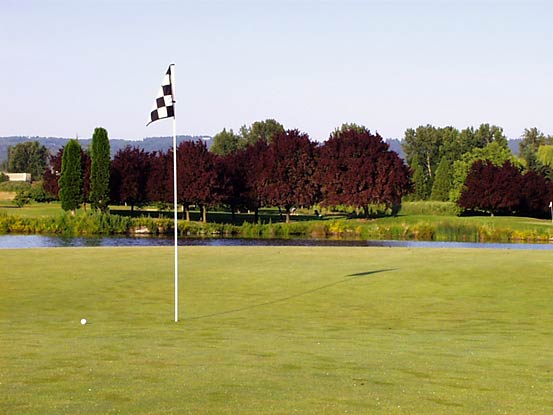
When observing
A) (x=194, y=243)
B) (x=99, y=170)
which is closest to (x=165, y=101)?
(x=194, y=243)

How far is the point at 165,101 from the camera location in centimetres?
1947

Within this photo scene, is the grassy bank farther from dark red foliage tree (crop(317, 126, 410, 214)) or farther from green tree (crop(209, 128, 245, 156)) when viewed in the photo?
green tree (crop(209, 128, 245, 156))

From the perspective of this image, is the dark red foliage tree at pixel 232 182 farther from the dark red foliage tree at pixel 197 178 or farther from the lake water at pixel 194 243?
the lake water at pixel 194 243

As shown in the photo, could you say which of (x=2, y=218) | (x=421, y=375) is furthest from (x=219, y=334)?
(x=2, y=218)

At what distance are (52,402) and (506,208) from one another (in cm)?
9000

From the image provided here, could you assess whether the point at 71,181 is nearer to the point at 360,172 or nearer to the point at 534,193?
the point at 360,172

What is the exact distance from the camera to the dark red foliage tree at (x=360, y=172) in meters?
89.9

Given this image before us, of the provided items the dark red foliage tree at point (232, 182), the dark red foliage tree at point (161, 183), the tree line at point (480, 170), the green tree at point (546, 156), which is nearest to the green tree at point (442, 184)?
the tree line at point (480, 170)

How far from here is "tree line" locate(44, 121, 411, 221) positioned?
90625 mm

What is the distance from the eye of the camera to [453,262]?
106 ft

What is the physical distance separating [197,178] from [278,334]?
245ft

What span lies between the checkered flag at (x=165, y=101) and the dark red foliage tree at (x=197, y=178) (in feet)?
233

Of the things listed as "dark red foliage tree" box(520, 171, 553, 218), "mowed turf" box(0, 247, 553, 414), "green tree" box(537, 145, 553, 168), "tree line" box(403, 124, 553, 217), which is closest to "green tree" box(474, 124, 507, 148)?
"tree line" box(403, 124, 553, 217)

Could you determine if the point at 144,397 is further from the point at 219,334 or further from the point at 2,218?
the point at 2,218
